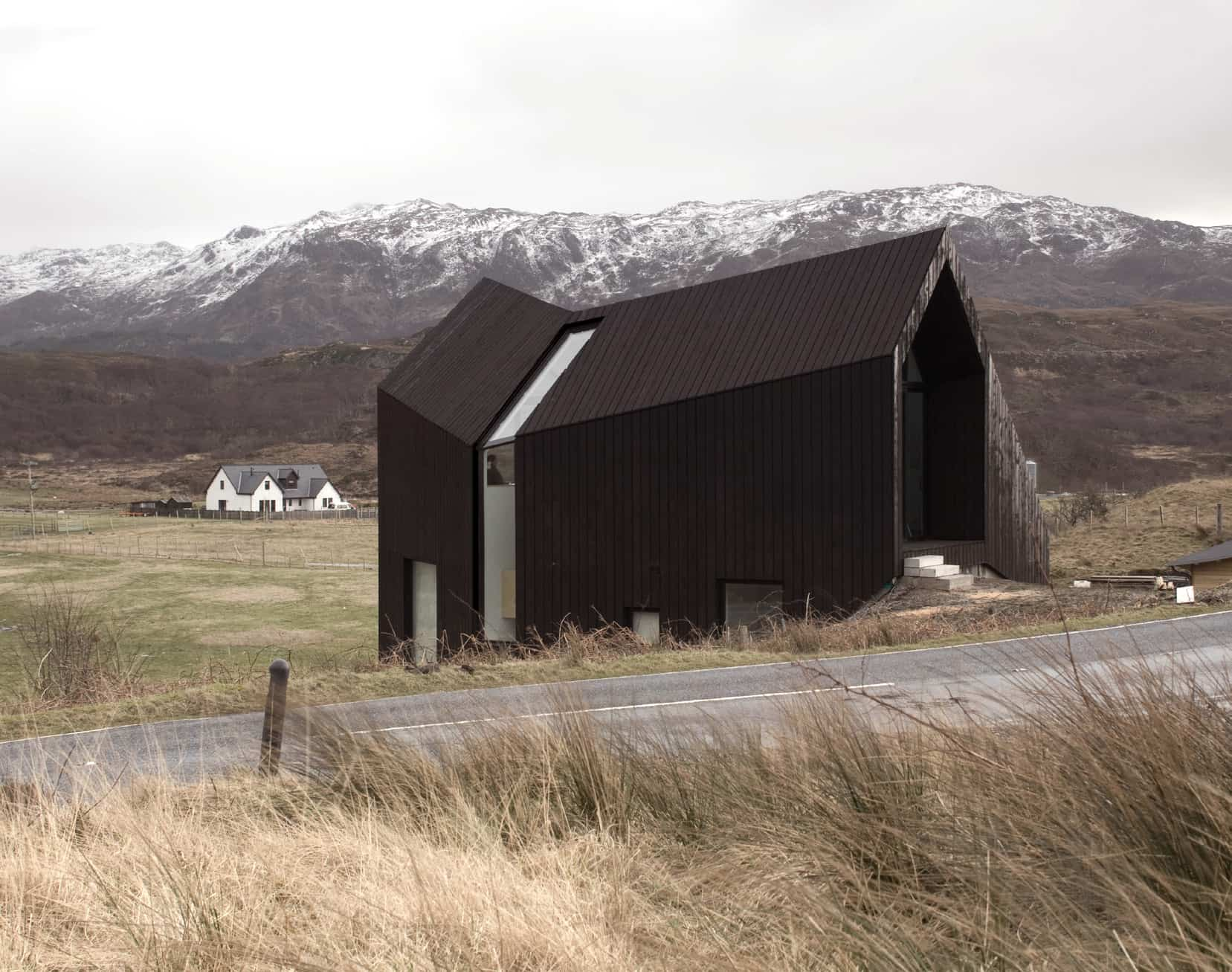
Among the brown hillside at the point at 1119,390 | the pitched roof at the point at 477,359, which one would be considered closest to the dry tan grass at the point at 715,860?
the pitched roof at the point at 477,359

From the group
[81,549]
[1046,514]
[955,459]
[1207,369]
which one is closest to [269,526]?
[81,549]

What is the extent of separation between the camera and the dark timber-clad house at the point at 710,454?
19.3 meters

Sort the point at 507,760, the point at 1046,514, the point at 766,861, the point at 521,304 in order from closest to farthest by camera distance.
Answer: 1. the point at 766,861
2. the point at 507,760
3. the point at 521,304
4. the point at 1046,514

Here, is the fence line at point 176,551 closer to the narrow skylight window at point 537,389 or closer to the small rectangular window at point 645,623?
the narrow skylight window at point 537,389

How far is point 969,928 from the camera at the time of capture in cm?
312

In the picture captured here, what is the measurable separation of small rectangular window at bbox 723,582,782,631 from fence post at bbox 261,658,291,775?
13.7 meters

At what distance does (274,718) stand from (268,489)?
10566 centimetres

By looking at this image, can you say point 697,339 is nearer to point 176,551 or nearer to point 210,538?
point 176,551

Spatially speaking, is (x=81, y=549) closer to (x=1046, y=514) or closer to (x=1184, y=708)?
(x=1046, y=514)

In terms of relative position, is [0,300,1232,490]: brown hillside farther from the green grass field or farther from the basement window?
the basement window

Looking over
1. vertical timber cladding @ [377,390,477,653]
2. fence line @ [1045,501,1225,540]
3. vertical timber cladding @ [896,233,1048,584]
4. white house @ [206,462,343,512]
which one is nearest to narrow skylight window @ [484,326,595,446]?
vertical timber cladding @ [377,390,477,653]

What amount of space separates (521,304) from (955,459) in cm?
1097

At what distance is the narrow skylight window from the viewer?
75.8 ft

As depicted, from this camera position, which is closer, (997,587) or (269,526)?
(997,587)
